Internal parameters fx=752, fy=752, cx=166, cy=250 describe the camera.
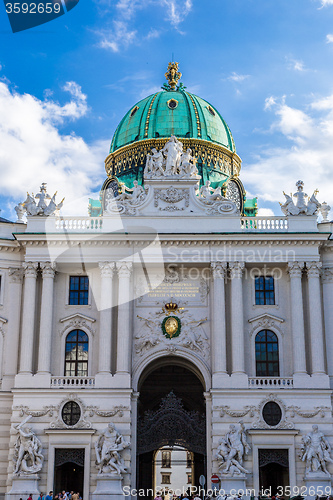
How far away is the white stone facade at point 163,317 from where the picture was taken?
125 feet

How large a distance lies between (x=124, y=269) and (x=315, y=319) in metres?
10.5

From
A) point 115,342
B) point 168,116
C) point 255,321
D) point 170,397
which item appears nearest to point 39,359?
point 115,342

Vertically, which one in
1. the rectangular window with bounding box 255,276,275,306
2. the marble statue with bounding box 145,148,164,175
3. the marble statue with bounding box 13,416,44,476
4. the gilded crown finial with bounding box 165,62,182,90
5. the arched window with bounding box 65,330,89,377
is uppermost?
the gilded crown finial with bounding box 165,62,182,90

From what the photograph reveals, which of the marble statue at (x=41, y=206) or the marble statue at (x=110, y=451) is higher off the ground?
the marble statue at (x=41, y=206)

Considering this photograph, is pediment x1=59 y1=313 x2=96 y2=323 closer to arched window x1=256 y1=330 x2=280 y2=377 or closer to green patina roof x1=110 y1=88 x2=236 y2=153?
arched window x1=256 y1=330 x2=280 y2=377

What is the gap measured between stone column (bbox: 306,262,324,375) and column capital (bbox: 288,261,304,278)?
0.44 m

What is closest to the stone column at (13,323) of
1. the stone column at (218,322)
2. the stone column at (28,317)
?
the stone column at (28,317)

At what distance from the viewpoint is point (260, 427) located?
37844 mm

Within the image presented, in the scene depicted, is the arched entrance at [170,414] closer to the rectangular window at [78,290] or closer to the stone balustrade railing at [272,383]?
the stone balustrade railing at [272,383]

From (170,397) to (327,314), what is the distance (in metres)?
9.63

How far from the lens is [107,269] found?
40.6 m

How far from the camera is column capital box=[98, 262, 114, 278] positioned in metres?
40.5

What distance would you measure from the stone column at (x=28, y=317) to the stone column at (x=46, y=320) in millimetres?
471

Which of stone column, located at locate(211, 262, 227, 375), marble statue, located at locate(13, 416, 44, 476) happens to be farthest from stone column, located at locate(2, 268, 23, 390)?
stone column, located at locate(211, 262, 227, 375)
